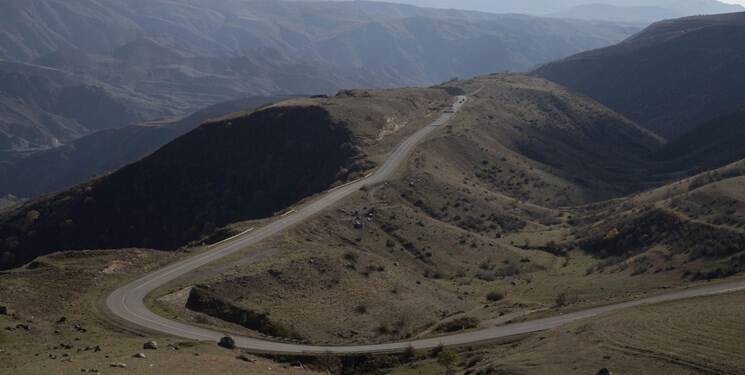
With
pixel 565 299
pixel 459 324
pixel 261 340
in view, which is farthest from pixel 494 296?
pixel 261 340

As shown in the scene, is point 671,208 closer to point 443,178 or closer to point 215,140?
point 443,178

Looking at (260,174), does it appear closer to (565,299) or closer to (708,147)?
(565,299)

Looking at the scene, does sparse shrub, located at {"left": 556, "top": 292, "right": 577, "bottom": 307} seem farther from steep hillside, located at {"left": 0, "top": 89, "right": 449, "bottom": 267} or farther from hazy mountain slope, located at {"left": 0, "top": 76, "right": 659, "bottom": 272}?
hazy mountain slope, located at {"left": 0, "top": 76, "right": 659, "bottom": 272}

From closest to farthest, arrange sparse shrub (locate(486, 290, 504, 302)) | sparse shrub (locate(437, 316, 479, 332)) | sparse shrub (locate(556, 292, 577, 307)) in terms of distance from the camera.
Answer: sparse shrub (locate(437, 316, 479, 332)) → sparse shrub (locate(556, 292, 577, 307)) → sparse shrub (locate(486, 290, 504, 302))

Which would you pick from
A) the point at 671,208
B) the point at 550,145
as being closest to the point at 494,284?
Answer: the point at 671,208

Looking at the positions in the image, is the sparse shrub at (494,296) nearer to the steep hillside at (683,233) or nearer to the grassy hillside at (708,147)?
the steep hillside at (683,233)

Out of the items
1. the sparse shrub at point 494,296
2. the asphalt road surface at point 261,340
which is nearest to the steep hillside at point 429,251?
the sparse shrub at point 494,296

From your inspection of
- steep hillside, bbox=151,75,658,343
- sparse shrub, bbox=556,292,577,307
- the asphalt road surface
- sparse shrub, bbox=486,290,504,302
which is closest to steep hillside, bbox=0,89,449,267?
steep hillside, bbox=151,75,658,343

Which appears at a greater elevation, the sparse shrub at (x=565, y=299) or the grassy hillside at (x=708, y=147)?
the grassy hillside at (x=708, y=147)
